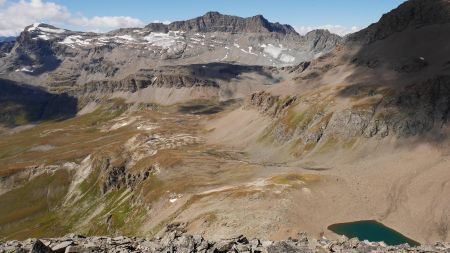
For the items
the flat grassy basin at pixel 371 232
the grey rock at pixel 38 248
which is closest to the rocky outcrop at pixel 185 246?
the grey rock at pixel 38 248

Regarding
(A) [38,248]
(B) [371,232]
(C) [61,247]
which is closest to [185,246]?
(C) [61,247]

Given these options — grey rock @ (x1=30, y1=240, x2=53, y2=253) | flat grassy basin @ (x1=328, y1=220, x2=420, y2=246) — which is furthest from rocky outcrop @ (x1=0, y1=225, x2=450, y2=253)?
flat grassy basin @ (x1=328, y1=220, x2=420, y2=246)

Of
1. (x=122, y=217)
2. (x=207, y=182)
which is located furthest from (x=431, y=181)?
(x=122, y=217)

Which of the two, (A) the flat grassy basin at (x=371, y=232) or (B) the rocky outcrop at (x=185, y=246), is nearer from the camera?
(B) the rocky outcrop at (x=185, y=246)

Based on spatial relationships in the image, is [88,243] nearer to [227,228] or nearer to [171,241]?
[171,241]

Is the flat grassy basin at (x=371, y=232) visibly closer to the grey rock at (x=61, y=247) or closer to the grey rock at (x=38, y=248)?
the grey rock at (x=61, y=247)

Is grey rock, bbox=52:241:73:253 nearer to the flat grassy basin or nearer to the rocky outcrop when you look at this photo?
the rocky outcrop

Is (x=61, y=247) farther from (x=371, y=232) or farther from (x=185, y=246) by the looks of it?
(x=371, y=232)

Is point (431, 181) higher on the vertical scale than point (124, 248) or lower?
lower
